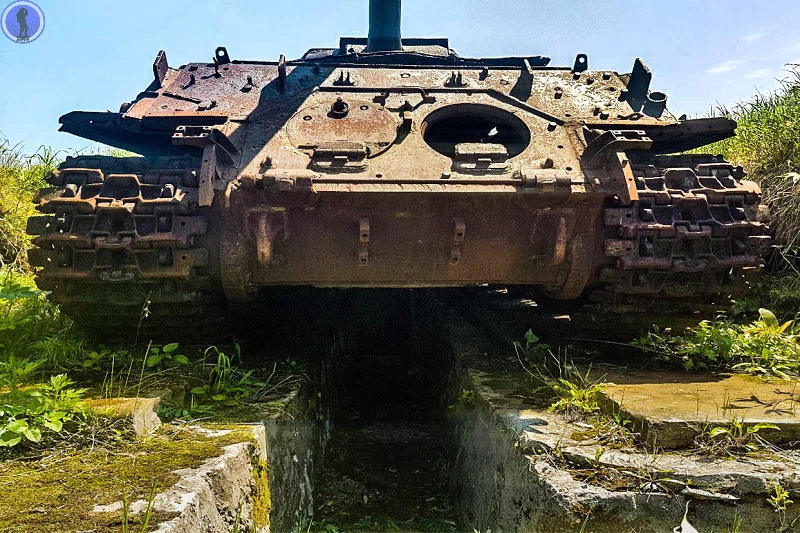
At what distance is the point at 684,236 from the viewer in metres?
3.55

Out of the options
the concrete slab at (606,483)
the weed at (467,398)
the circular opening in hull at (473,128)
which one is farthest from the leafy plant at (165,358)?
the circular opening in hull at (473,128)

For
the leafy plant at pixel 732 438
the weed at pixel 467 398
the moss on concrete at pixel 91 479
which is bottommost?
the weed at pixel 467 398

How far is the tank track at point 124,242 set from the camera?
3445 mm

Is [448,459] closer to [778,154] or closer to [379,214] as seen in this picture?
[379,214]

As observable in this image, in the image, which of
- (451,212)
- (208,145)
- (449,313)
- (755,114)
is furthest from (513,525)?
(755,114)

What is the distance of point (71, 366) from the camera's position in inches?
144

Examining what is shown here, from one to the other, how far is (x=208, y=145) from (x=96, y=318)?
134cm

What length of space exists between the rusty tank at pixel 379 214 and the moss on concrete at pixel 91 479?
122 cm

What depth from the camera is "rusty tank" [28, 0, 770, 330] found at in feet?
11.3

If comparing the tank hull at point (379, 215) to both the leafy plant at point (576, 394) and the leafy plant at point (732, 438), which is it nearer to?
the leafy plant at point (576, 394)

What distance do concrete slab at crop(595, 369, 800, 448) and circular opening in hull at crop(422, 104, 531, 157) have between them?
1480 millimetres

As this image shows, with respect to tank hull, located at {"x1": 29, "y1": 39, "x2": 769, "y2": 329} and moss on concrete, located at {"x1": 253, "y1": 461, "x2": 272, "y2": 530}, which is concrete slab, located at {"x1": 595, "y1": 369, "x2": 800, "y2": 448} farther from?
moss on concrete, located at {"x1": 253, "y1": 461, "x2": 272, "y2": 530}

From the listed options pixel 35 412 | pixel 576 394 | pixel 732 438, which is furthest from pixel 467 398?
pixel 35 412

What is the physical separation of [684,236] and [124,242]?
298 cm
